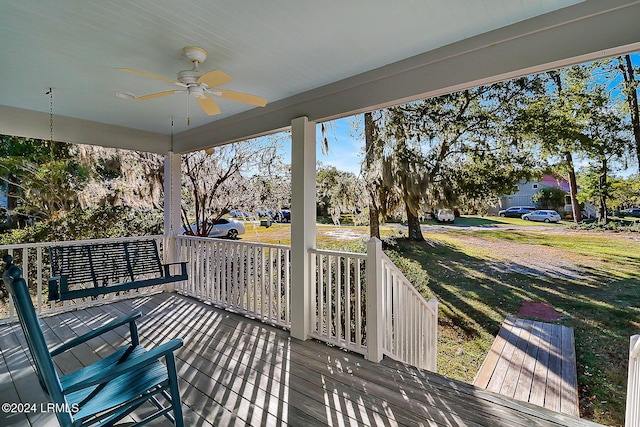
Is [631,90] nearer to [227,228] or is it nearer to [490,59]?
[490,59]

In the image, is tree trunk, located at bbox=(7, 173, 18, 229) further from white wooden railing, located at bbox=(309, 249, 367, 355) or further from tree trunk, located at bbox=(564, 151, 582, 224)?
tree trunk, located at bbox=(564, 151, 582, 224)

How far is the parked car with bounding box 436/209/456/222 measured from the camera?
581 cm

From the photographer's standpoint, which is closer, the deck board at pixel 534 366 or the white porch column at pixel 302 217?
the white porch column at pixel 302 217

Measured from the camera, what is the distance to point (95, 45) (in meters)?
2.37

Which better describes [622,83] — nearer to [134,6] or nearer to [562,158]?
[562,158]

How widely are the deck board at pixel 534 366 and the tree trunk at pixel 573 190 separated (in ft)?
5.33

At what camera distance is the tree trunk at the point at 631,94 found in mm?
3973

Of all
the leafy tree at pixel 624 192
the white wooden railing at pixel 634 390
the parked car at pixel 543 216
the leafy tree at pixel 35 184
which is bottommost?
the white wooden railing at pixel 634 390

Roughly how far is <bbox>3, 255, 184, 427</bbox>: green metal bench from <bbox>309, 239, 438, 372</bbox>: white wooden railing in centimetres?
160

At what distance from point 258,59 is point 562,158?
4614mm

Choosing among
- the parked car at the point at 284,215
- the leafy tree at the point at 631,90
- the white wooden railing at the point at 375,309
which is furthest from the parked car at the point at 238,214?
the leafy tree at the point at 631,90

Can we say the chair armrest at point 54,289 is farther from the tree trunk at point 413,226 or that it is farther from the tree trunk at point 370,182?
the tree trunk at point 413,226

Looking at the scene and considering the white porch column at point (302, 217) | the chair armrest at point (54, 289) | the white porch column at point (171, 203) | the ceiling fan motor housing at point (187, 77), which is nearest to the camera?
the ceiling fan motor housing at point (187, 77)

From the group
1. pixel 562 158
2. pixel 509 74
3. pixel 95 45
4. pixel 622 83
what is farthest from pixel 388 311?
pixel 622 83
